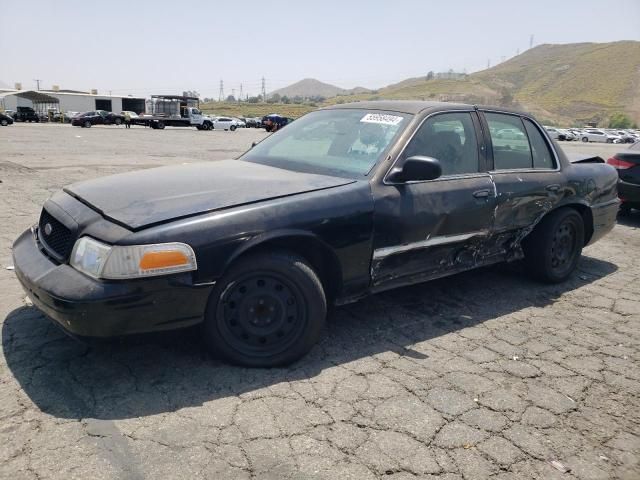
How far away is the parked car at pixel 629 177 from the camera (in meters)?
7.53

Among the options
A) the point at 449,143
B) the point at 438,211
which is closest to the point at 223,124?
the point at 449,143

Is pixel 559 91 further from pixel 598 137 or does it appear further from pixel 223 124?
pixel 223 124

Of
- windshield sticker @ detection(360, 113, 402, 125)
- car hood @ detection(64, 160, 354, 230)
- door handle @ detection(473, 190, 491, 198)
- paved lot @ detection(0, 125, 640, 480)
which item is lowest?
paved lot @ detection(0, 125, 640, 480)

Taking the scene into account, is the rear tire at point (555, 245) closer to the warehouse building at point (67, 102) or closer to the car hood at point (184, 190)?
the car hood at point (184, 190)

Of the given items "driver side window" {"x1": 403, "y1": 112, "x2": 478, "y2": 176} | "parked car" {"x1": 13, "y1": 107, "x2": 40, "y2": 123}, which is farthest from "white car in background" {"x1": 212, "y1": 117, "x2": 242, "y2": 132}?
"driver side window" {"x1": 403, "y1": 112, "x2": 478, "y2": 176}

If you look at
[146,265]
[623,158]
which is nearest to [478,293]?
[146,265]

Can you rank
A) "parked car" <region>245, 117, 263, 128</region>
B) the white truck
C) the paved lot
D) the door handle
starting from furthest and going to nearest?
"parked car" <region>245, 117, 263, 128</region>
the white truck
the door handle
the paved lot

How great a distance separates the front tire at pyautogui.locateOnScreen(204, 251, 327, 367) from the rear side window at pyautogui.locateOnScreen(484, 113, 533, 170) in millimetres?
2091

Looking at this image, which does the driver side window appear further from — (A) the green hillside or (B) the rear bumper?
(A) the green hillside

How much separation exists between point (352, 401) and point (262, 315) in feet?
2.34

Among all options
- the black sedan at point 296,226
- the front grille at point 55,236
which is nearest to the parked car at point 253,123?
the black sedan at point 296,226

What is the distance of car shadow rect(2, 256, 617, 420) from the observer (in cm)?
267

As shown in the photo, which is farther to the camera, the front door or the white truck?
the white truck

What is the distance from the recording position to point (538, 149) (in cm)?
467
